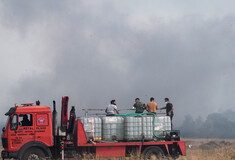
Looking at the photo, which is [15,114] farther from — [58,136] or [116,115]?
[116,115]

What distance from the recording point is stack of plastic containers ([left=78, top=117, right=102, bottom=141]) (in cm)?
1847

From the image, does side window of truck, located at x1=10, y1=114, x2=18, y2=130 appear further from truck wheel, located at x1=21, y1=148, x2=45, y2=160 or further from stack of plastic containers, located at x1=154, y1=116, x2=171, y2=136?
stack of plastic containers, located at x1=154, y1=116, x2=171, y2=136

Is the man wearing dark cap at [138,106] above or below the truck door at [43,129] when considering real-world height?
above

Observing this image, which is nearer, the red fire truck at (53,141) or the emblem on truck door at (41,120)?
the red fire truck at (53,141)

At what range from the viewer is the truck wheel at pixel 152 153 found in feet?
62.3

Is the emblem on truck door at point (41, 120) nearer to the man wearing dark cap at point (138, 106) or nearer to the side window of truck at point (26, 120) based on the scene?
the side window of truck at point (26, 120)

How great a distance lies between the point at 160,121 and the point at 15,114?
7.46 m

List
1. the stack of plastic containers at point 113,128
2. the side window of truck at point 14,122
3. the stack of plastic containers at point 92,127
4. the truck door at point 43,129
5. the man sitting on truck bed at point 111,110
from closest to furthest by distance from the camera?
the side window of truck at point 14,122 < the truck door at point 43,129 < the stack of plastic containers at point 92,127 < the stack of plastic containers at point 113,128 < the man sitting on truck bed at point 111,110

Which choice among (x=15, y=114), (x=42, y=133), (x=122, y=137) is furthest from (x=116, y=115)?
(x=15, y=114)

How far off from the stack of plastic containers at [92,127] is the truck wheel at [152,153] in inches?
99.8

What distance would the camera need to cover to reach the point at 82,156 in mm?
18641

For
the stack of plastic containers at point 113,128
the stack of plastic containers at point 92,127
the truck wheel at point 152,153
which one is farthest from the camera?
the truck wheel at point 152,153

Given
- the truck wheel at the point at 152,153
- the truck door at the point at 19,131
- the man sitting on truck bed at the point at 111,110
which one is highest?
the man sitting on truck bed at the point at 111,110

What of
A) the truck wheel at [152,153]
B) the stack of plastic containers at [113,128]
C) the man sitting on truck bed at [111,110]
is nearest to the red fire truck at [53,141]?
the truck wheel at [152,153]
